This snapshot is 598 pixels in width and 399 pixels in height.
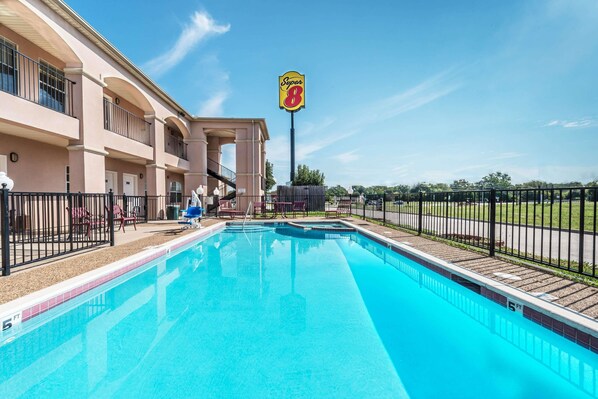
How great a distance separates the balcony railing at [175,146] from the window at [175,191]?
6.70 feet

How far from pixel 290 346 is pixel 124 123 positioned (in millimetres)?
13496

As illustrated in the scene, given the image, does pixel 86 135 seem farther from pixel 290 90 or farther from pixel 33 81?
pixel 290 90

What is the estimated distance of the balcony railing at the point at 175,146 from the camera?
54.2 ft

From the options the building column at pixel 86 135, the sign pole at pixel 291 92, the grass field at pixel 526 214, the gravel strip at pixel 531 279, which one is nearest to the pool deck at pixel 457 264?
the gravel strip at pixel 531 279

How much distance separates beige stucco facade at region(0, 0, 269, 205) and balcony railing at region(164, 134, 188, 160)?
8.46 feet

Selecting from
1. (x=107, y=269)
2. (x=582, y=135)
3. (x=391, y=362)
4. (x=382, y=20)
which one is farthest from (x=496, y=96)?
(x=582, y=135)

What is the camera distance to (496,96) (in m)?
13.4

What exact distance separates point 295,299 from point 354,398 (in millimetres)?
2127

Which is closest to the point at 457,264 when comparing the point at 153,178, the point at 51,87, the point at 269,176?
the point at 51,87

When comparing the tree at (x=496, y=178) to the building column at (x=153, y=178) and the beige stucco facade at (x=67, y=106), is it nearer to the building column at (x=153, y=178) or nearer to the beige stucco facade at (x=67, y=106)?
the building column at (x=153, y=178)

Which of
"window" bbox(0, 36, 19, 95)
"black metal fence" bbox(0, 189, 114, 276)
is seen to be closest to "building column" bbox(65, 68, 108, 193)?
"black metal fence" bbox(0, 189, 114, 276)

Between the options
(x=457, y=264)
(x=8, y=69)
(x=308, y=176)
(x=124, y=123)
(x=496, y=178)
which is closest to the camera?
(x=457, y=264)

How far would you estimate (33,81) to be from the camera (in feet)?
27.8

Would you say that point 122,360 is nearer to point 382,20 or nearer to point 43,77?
point 43,77
